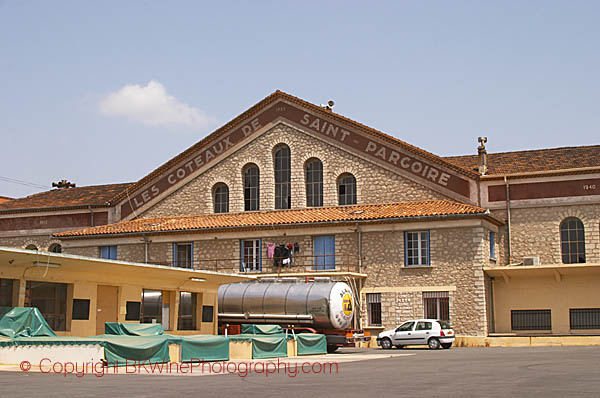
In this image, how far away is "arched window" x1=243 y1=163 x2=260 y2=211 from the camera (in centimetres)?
4303

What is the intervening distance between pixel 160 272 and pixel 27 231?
23.5 metres

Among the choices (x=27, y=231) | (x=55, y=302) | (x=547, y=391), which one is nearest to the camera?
(x=547, y=391)

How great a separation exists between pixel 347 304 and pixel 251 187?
12.9 m

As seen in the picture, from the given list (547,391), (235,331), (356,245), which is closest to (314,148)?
(356,245)

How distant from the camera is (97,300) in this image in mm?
26625

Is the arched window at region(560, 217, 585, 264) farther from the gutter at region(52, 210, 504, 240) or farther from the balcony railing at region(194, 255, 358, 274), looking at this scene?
the balcony railing at region(194, 255, 358, 274)

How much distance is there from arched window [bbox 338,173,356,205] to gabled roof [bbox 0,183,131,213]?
1362 cm

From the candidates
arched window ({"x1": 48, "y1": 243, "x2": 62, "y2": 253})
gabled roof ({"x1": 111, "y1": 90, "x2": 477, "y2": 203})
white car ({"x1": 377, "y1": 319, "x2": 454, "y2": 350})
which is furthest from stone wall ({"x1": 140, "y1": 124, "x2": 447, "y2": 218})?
white car ({"x1": 377, "y1": 319, "x2": 454, "y2": 350})

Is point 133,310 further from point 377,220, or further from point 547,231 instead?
point 547,231

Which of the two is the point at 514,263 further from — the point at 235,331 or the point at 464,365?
the point at 464,365

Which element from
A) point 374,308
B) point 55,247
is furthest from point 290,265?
point 55,247

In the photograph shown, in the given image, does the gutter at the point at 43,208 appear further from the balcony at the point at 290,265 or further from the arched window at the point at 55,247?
the balcony at the point at 290,265

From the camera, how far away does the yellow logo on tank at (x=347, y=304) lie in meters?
31.9

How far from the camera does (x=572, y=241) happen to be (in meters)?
37.4
